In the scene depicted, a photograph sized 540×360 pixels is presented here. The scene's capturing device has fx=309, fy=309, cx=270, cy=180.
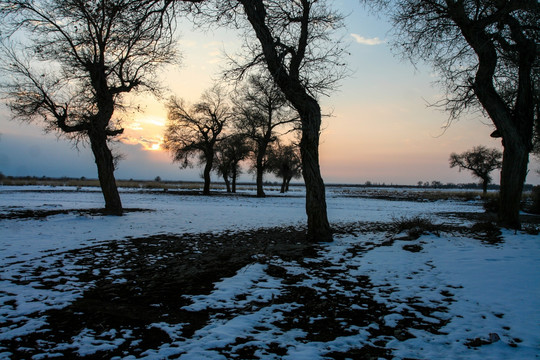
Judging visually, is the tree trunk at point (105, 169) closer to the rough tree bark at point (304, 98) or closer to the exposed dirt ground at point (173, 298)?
the exposed dirt ground at point (173, 298)

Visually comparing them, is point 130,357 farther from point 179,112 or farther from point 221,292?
point 179,112

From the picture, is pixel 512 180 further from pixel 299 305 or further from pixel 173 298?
pixel 173 298

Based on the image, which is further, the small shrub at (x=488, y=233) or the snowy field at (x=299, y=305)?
the small shrub at (x=488, y=233)

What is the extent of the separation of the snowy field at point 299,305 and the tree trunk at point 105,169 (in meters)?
6.60

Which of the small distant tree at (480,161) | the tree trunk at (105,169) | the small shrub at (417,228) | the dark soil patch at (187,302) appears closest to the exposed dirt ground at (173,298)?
the dark soil patch at (187,302)

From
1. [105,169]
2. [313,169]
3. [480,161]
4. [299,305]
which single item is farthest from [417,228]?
[480,161]

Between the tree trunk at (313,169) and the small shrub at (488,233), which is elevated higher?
the tree trunk at (313,169)

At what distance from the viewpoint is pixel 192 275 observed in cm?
576

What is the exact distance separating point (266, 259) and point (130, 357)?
4283 mm

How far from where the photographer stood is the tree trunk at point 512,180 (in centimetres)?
1026

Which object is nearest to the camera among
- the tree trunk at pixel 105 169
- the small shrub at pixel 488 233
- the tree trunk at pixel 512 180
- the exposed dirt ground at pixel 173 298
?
the exposed dirt ground at pixel 173 298

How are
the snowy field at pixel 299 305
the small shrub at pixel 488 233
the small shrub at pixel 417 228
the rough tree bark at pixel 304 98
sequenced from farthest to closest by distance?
the small shrub at pixel 417 228, the small shrub at pixel 488 233, the rough tree bark at pixel 304 98, the snowy field at pixel 299 305

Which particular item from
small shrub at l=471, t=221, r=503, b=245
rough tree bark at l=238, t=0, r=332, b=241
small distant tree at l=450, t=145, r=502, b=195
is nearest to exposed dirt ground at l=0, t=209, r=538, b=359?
small shrub at l=471, t=221, r=503, b=245

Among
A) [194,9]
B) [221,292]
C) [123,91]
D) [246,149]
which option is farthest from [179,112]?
[221,292]
